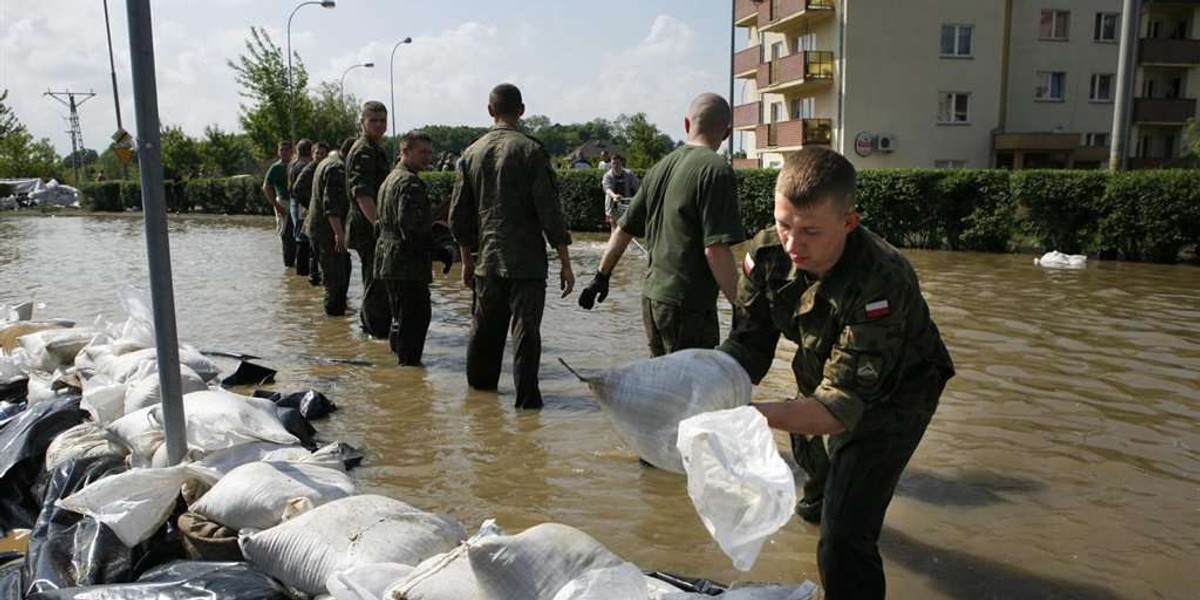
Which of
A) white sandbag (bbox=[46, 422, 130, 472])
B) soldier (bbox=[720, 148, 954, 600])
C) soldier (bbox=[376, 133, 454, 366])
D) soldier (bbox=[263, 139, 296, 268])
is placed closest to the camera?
soldier (bbox=[720, 148, 954, 600])

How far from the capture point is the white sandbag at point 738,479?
1719 millimetres

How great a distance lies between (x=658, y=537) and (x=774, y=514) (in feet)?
5.95

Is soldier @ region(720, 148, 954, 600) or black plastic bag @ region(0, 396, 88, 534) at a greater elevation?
soldier @ region(720, 148, 954, 600)

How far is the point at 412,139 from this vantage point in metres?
6.16

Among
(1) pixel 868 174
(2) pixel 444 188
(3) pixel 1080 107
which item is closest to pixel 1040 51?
(3) pixel 1080 107

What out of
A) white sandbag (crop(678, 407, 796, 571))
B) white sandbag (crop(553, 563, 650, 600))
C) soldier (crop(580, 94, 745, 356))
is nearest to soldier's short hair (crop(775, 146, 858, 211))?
white sandbag (crop(678, 407, 796, 571))

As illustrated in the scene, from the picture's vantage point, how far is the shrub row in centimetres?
1417

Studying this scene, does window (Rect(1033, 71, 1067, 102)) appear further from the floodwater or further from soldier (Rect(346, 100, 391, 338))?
soldier (Rect(346, 100, 391, 338))

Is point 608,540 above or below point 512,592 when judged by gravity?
below

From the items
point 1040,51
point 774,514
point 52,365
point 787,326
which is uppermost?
point 1040,51

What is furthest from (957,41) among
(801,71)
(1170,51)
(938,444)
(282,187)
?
(938,444)

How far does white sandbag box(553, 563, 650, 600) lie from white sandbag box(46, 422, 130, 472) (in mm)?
2308

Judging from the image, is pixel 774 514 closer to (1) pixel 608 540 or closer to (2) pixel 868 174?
(1) pixel 608 540

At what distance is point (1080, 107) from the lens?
33.9 m
